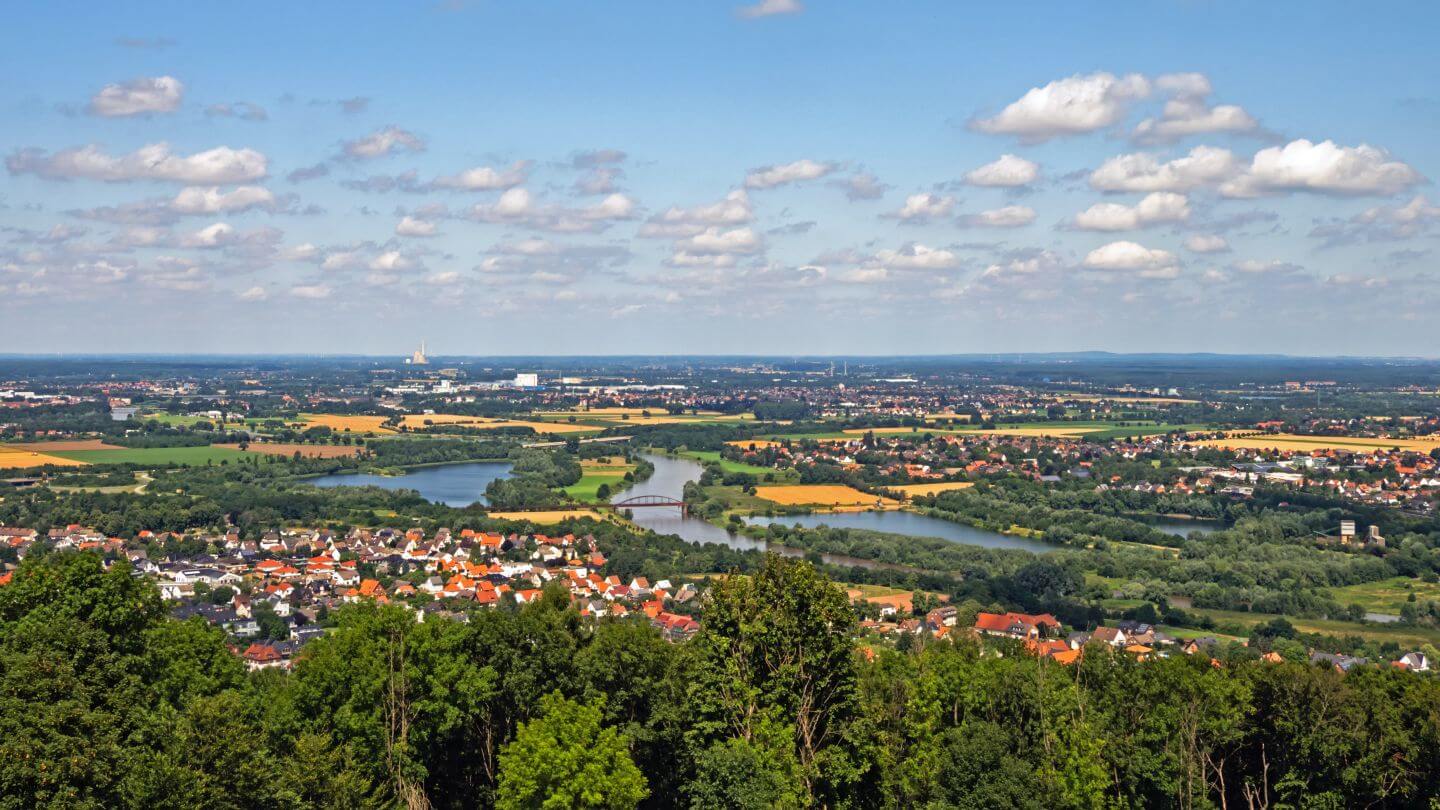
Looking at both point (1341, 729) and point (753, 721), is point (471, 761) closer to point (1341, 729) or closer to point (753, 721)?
point (753, 721)

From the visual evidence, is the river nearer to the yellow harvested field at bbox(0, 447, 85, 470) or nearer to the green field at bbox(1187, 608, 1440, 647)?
the green field at bbox(1187, 608, 1440, 647)

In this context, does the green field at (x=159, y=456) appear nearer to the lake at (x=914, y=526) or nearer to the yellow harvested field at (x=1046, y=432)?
the lake at (x=914, y=526)

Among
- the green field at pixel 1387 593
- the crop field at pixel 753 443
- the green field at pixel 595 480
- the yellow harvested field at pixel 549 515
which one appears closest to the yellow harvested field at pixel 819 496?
the green field at pixel 595 480

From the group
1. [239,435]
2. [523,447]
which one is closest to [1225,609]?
[523,447]

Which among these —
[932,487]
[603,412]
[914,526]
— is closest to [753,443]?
[932,487]

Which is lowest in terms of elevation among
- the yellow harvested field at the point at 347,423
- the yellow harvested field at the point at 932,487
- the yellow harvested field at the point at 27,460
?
the yellow harvested field at the point at 932,487
